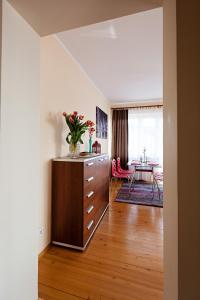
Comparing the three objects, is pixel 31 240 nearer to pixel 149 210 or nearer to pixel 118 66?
pixel 149 210

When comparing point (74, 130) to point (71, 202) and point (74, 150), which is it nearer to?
point (74, 150)

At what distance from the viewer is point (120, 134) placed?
5531mm

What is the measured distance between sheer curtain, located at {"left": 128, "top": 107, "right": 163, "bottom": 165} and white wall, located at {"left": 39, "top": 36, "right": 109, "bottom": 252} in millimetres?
3244

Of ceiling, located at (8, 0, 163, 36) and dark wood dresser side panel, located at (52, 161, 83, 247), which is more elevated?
ceiling, located at (8, 0, 163, 36)

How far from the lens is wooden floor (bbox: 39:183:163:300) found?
129 centimetres

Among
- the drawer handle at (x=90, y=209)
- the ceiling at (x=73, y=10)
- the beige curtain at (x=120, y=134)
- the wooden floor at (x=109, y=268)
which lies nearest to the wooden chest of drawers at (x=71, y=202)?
the drawer handle at (x=90, y=209)

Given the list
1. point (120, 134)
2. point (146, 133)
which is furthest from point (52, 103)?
point (146, 133)

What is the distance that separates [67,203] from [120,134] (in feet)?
13.3

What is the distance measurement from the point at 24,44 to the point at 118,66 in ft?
7.17

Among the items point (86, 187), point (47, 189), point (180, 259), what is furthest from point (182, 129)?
point (47, 189)

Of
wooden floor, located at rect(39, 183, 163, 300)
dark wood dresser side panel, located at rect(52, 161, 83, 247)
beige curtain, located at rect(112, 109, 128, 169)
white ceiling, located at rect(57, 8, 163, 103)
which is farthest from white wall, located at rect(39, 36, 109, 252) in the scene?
beige curtain, located at rect(112, 109, 128, 169)

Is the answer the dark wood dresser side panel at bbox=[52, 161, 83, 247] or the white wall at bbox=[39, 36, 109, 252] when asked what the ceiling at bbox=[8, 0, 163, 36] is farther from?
the dark wood dresser side panel at bbox=[52, 161, 83, 247]

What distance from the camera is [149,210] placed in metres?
3.00

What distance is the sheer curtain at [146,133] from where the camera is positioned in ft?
16.9
